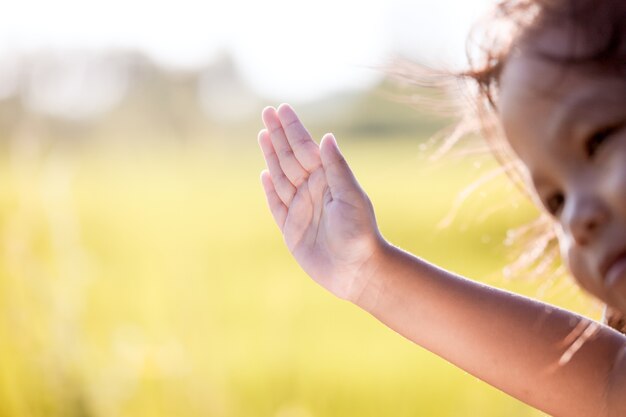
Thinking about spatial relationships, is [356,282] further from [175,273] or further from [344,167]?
A: [175,273]

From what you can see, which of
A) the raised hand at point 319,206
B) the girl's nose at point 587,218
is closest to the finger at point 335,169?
the raised hand at point 319,206

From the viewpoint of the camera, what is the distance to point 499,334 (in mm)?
1125

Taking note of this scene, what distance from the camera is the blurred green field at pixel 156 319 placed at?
4.71 feet

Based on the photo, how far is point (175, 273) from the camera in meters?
1.56

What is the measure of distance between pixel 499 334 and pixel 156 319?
0.63 meters

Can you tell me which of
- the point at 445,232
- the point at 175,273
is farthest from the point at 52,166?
the point at 445,232

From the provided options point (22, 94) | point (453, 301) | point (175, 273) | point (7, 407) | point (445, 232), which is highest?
point (22, 94)

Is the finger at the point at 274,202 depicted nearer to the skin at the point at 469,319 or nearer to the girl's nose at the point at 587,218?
the skin at the point at 469,319

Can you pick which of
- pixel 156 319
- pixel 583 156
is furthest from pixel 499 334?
pixel 156 319

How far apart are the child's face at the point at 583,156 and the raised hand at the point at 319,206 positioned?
20 centimetres

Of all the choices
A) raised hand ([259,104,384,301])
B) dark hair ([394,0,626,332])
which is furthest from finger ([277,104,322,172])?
dark hair ([394,0,626,332])

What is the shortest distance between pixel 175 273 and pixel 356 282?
0.48 metres

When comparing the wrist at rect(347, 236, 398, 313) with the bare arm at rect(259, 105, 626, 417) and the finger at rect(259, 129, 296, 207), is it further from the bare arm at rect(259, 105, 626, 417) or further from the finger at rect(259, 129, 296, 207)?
the finger at rect(259, 129, 296, 207)

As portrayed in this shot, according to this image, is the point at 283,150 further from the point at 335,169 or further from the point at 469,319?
the point at 469,319
